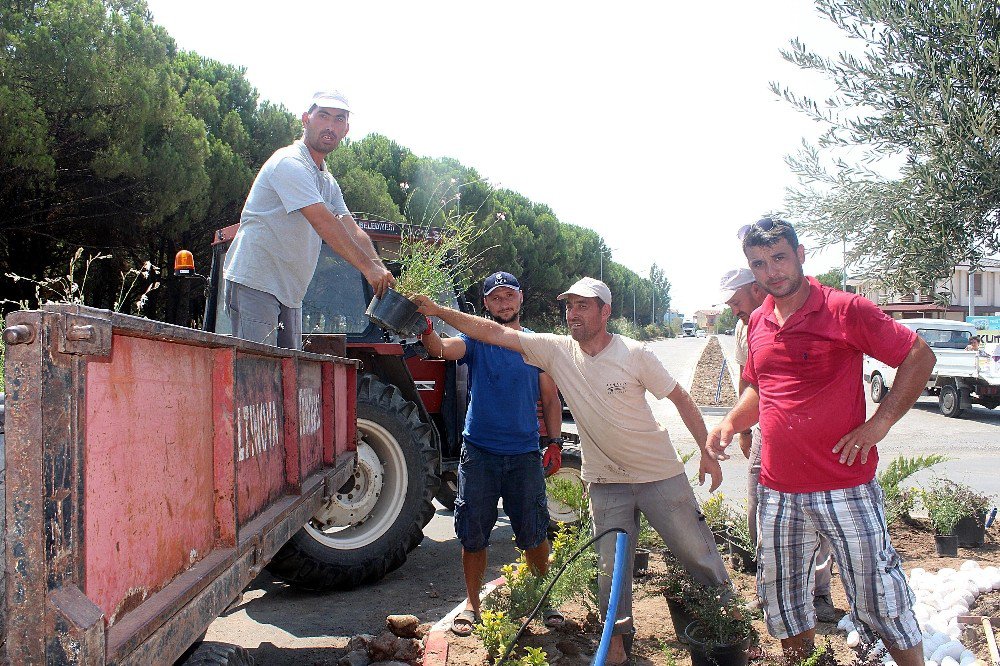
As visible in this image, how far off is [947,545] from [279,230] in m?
4.92

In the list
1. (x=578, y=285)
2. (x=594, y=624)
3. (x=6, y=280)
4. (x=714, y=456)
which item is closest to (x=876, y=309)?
(x=714, y=456)

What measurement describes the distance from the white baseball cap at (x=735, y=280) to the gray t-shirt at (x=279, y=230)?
253 centimetres

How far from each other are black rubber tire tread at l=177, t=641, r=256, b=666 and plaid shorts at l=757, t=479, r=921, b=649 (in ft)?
7.50

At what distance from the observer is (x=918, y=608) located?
420 centimetres

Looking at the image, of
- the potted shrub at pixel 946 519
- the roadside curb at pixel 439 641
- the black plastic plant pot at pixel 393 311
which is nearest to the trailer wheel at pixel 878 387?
the potted shrub at pixel 946 519

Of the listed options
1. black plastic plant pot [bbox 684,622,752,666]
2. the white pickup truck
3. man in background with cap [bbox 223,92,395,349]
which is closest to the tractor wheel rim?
man in background with cap [bbox 223,92,395,349]

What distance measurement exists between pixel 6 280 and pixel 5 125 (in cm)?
409

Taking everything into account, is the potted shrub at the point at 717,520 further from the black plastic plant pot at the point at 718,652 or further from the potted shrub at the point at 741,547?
the black plastic plant pot at the point at 718,652

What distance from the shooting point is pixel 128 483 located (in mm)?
1773

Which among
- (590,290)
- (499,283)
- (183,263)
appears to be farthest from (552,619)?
(183,263)

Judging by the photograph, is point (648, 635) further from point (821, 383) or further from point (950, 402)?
A: point (950, 402)

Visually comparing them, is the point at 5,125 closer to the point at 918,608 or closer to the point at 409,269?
the point at 409,269

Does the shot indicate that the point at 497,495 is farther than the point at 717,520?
No

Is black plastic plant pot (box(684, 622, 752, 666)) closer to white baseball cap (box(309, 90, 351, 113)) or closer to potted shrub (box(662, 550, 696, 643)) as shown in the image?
potted shrub (box(662, 550, 696, 643))
